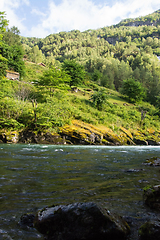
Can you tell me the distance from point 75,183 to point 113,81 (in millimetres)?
70522

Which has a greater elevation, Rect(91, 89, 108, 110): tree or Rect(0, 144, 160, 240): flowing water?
Rect(91, 89, 108, 110): tree

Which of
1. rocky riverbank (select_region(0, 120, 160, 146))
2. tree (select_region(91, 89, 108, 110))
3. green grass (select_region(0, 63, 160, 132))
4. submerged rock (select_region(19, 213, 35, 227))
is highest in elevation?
tree (select_region(91, 89, 108, 110))

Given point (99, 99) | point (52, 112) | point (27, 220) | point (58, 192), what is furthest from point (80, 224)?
point (99, 99)

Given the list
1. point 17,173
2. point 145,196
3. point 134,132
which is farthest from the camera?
point 134,132

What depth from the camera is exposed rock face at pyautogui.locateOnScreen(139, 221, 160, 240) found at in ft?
7.34

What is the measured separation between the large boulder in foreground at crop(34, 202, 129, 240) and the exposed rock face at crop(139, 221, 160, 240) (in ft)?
0.83

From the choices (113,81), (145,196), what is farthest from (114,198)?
(113,81)

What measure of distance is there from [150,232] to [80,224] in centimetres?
107

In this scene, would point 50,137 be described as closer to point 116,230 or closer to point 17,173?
point 17,173

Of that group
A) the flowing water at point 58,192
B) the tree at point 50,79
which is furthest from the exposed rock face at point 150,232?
the tree at point 50,79

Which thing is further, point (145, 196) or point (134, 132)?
point (134, 132)

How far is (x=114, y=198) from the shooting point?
12.5 ft

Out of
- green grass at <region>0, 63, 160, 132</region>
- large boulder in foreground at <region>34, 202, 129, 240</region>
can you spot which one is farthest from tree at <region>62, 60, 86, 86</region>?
large boulder in foreground at <region>34, 202, 129, 240</region>

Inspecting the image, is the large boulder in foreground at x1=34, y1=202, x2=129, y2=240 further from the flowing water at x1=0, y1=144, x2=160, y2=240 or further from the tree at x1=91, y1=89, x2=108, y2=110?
the tree at x1=91, y1=89, x2=108, y2=110
